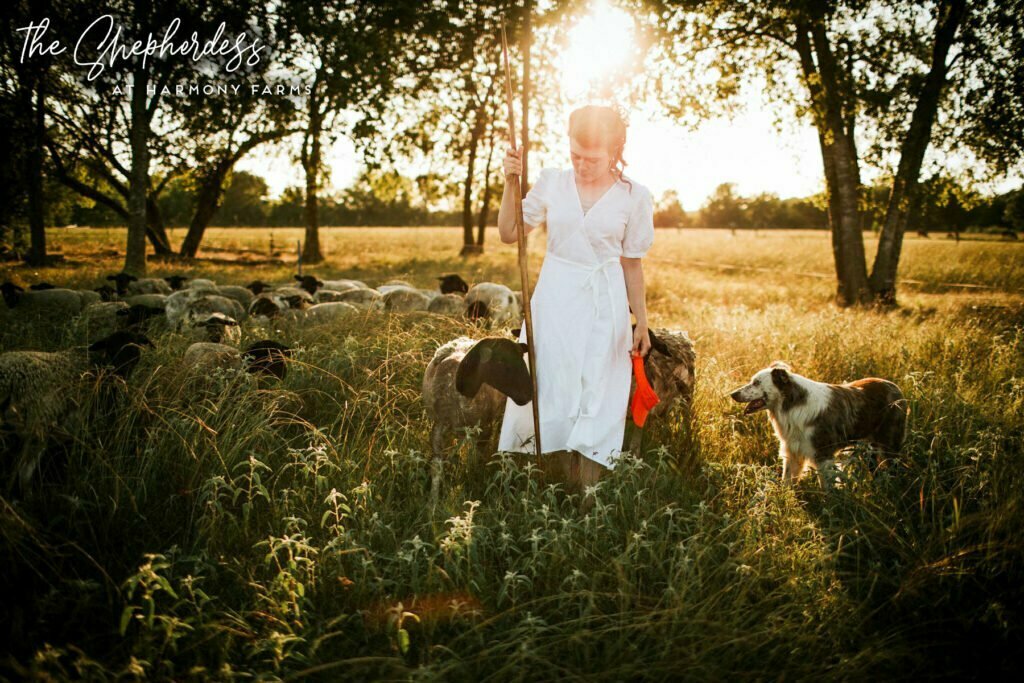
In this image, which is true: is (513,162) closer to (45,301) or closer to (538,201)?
(538,201)

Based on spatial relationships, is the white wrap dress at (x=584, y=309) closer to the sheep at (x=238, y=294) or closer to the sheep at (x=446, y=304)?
the sheep at (x=446, y=304)

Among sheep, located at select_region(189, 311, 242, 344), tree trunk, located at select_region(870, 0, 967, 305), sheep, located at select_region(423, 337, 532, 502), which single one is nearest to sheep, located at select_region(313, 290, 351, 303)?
sheep, located at select_region(189, 311, 242, 344)

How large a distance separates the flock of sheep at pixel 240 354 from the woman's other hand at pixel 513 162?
1095 millimetres

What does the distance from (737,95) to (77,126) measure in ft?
72.1

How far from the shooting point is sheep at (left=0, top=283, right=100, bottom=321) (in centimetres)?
909

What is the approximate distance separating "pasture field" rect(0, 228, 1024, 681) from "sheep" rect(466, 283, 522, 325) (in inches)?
171

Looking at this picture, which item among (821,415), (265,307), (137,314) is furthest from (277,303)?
(821,415)

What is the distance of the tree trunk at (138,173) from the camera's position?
13703 millimetres

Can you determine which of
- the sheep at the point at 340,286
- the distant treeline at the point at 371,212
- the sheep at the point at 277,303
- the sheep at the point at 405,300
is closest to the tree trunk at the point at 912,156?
the sheep at the point at 405,300

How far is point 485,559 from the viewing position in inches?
127

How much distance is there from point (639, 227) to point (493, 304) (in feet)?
21.0

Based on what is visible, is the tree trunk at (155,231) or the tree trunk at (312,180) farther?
the tree trunk at (155,231)

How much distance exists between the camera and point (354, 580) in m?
2.98

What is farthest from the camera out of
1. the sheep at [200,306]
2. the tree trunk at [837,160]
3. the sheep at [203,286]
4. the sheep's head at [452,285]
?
the sheep's head at [452,285]
